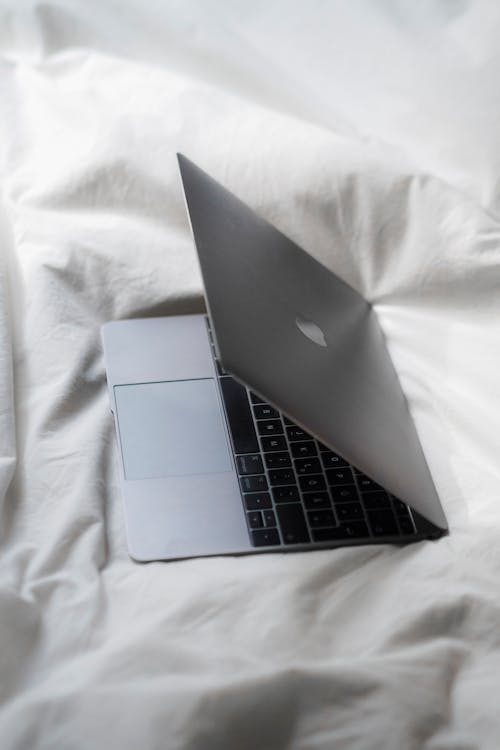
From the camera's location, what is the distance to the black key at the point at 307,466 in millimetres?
854

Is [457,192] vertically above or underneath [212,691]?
above

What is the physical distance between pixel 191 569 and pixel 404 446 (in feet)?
0.71

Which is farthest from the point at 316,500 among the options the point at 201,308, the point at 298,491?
the point at 201,308

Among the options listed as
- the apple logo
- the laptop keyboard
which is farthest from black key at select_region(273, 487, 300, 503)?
the apple logo

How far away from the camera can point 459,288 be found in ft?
3.17

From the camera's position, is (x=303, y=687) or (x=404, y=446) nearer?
(x=303, y=687)

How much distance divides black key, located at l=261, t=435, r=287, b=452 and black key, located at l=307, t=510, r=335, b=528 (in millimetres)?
75

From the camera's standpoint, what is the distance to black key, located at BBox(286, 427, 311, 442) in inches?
34.7

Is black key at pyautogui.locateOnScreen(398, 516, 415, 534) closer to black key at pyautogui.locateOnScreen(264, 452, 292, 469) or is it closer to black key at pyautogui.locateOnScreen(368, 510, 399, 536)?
black key at pyautogui.locateOnScreen(368, 510, 399, 536)

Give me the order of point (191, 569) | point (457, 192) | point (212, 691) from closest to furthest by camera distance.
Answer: point (212, 691) < point (191, 569) < point (457, 192)

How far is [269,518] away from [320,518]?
4 centimetres

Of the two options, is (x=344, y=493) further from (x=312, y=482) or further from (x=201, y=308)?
(x=201, y=308)

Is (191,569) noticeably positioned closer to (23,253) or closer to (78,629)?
(78,629)

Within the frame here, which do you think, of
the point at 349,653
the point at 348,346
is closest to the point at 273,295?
the point at 348,346
